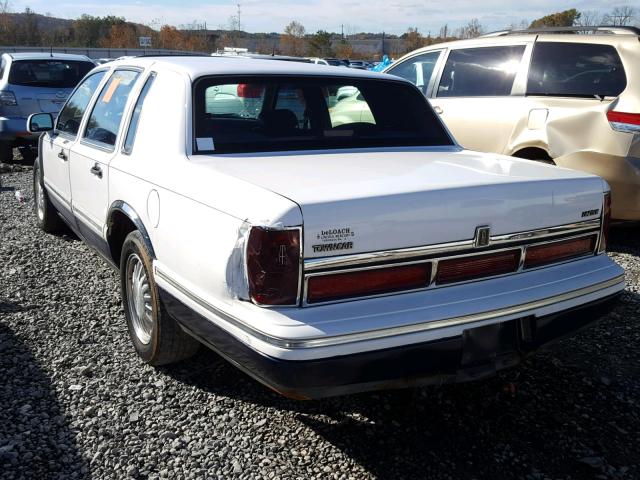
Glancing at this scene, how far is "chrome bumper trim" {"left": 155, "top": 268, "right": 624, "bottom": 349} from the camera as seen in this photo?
2.25m

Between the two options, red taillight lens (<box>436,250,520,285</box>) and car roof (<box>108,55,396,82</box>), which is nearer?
red taillight lens (<box>436,250,520,285</box>)

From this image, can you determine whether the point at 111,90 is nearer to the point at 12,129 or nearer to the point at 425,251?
the point at 425,251

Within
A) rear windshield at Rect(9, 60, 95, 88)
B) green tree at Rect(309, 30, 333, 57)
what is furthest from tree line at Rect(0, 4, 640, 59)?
rear windshield at Rect(9, 60, 95, 88)

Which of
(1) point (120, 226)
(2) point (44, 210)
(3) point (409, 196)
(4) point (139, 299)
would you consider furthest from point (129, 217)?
(2) point (44, 210)

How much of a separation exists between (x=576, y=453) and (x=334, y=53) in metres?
70.8

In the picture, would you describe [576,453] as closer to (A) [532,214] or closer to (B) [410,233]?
(A) [532,214]

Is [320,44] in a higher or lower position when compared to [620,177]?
higher

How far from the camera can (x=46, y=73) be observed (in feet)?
33.8

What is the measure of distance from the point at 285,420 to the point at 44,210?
3.91 meters

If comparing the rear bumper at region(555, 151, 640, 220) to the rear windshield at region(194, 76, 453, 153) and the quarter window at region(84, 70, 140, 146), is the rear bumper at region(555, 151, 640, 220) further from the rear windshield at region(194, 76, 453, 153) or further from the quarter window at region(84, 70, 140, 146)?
the quarter window at region(84, 70, 140, 146)

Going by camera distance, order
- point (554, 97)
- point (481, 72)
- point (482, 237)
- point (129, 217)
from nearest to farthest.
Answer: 1. point (482, 237)
2. point (129, 217)
3. point (554, 97)
4. point (481, 72)

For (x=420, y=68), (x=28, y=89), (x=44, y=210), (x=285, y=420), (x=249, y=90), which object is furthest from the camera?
(x=28, y=89)

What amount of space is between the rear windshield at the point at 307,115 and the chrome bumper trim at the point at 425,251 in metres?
1.15

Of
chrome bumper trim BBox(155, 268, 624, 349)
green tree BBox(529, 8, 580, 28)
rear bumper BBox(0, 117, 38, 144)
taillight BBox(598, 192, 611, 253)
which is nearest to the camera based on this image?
chrome bumper trim BBox(155, 268, 624, 349)
